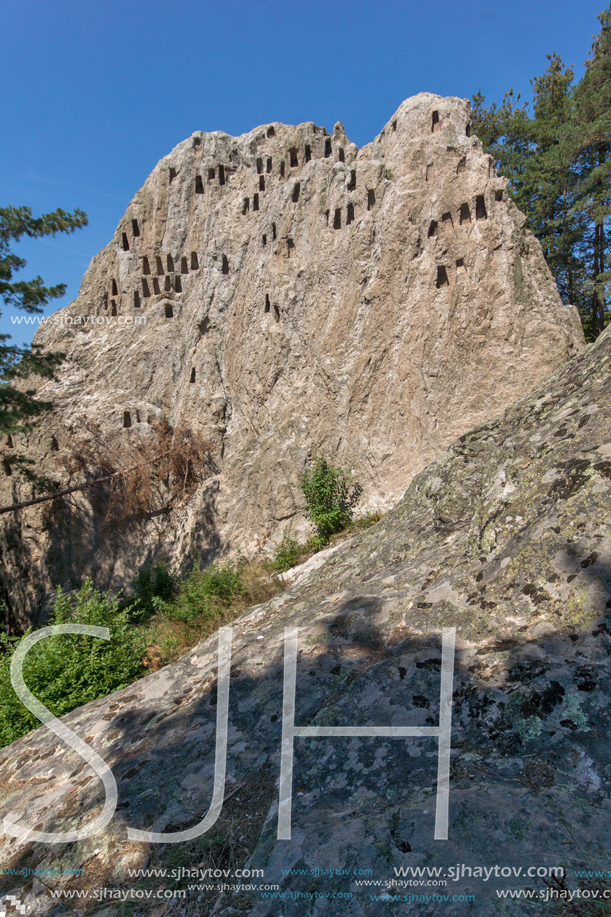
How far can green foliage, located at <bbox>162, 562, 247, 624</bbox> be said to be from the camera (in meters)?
8.59

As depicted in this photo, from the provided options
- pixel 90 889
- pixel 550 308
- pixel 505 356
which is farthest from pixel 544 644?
pixel 550 308

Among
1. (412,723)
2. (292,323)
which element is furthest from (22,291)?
(412,723)

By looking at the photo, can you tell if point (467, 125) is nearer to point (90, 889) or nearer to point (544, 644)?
point (544, 644)

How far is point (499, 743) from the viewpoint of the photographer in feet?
9.29

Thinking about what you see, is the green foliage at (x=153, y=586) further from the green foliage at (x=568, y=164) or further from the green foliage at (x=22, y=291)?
the green foliage at (x=568, y=164)

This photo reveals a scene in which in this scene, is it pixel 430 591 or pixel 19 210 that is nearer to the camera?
pixel 430 591

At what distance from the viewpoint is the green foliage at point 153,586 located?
11766 mm

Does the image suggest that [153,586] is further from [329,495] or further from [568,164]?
[568,164]

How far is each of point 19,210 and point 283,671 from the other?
43.8 feet

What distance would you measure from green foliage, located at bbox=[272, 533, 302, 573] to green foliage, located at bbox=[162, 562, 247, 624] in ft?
2.73

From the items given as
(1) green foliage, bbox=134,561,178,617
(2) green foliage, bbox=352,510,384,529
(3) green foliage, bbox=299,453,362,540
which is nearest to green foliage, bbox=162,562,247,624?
(1) green foliage, bbox=134,561,178,617

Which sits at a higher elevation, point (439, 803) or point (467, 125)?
point (467, 125)

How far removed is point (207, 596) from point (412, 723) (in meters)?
6.27

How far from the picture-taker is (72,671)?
6648 mm
